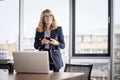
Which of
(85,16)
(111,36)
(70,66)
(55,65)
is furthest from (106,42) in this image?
(70,66)

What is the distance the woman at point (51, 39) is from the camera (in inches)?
165

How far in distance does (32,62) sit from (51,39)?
1.51 meters

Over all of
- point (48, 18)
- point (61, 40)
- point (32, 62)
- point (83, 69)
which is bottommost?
point (83, 69)

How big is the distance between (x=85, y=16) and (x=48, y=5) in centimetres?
91

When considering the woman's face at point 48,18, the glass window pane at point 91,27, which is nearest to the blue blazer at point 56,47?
the woman's face at point 48,18

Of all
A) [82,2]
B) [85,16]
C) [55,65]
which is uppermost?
[82,2]

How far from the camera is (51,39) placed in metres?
4.19

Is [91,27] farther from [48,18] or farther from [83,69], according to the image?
[83,69]

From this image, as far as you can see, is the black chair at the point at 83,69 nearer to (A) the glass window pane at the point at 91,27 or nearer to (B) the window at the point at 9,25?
(A) the glass window pane at the point at 91,27

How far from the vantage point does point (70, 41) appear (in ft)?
16.4

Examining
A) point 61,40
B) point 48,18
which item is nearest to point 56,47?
point 61,40

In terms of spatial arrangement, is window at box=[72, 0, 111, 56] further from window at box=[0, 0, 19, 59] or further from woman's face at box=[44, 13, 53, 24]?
window at box=[0, 0, 19, 59]

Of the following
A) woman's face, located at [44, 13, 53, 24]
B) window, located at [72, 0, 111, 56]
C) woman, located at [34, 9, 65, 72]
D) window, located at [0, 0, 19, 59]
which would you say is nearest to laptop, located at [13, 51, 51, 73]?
woman, located at [34, 9, 65, 72]

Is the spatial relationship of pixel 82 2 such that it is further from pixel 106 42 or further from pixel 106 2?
pixel 106 42
